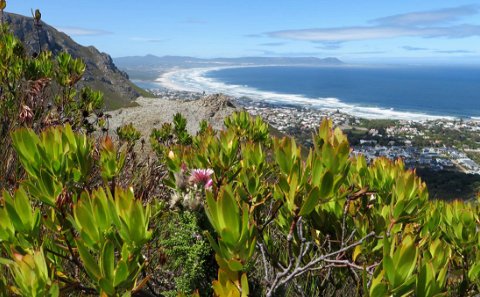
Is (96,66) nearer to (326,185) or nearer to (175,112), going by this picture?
(175,112)

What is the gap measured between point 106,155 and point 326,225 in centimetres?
105

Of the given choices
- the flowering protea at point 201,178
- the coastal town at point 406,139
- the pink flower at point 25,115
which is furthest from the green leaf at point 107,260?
the coastal town at point 406,139

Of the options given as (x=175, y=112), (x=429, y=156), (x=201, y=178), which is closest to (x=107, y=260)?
(x=201, y=178)

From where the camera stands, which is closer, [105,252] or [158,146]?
[105,252]

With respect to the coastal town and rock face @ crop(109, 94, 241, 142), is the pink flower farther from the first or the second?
the coastal town

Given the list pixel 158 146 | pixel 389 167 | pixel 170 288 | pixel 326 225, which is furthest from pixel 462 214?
pixel 158 146

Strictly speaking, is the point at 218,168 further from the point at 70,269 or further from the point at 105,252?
the point at 105,252

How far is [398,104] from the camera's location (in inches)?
3398

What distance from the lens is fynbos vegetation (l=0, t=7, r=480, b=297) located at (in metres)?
1.01

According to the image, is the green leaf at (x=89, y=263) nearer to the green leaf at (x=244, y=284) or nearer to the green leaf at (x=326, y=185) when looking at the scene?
the green leaf at (x=244, y=284)

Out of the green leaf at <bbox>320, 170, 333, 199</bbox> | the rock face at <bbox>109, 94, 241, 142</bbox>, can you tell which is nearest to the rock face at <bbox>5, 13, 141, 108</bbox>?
the rock face at <bbox>109, 94, 241, 142</bbox>

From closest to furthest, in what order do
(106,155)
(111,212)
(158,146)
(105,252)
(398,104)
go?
(105,252) → (111,212) → (106,155) → (158,146) → (398,104)

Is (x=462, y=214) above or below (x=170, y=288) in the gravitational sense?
above

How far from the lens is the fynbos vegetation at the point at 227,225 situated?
39.9 inches
